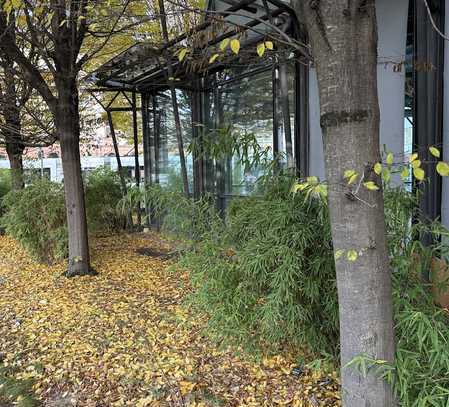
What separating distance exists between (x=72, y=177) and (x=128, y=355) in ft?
8.86

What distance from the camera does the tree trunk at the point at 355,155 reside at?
1250mm

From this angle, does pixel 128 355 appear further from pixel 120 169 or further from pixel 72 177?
pixel 120 169

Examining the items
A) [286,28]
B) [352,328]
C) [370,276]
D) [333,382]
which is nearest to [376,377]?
[352,328]

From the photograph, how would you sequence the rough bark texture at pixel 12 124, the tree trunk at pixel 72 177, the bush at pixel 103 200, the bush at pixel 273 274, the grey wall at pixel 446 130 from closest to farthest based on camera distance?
the bush at pixel 273 274, the grey wall at pixel 446 130, the tree trunk at pixel 72 177, the rough bark texture at pixel 12 124, the bush at pixel 103 200

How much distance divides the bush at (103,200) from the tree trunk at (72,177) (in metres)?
1.95

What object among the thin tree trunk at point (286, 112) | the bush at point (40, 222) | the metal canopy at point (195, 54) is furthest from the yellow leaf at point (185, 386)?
the bush at point (40, 222)

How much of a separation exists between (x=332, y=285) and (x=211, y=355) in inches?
45.6

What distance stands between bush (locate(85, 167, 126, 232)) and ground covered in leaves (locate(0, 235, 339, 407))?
8.19 feet

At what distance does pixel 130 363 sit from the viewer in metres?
2.74

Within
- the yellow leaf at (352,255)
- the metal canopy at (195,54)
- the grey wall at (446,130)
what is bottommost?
the yellow leaf at (352,255)

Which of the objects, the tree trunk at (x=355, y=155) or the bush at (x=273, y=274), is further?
the bush at (x=273, y=274)

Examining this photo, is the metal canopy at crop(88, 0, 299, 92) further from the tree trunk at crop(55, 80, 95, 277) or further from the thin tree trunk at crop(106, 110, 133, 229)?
the tree trunk at crop(55, 80, 95, 277)

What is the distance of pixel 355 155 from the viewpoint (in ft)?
4.18

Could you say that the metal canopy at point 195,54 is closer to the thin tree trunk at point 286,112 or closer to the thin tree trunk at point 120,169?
A: the thin tree trunk at point 286,112
